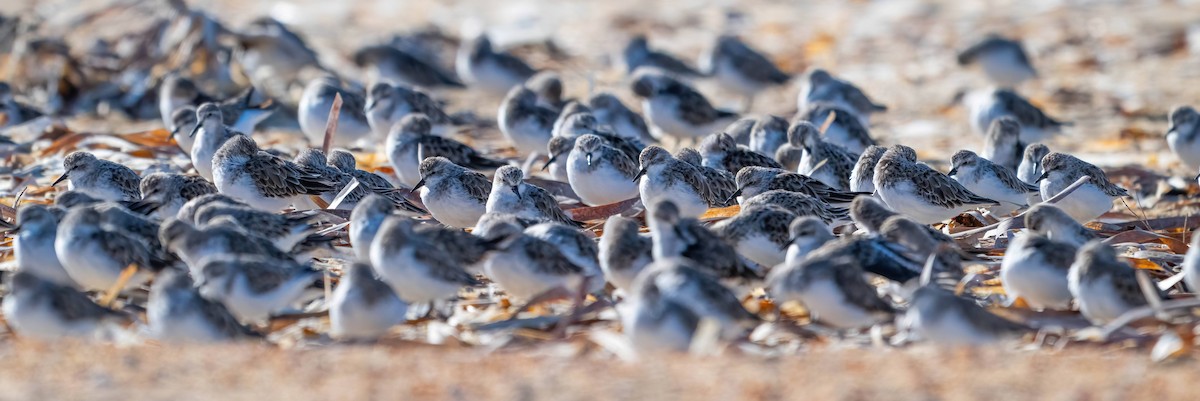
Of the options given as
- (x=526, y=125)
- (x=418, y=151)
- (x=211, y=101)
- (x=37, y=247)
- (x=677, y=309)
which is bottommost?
(x=211, y=101)

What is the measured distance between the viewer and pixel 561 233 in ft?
29.5

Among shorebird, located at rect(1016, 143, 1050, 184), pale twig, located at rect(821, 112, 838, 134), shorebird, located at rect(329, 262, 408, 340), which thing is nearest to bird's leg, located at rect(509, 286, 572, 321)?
shorebird, located at rect(329, 262, 408, 340)

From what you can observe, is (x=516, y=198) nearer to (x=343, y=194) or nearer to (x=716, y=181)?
(x=343, y=194)

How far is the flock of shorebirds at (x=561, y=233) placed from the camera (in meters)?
7.81

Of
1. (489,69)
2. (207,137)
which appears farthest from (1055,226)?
(489,69)

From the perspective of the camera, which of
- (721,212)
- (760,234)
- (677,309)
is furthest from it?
(721,212)

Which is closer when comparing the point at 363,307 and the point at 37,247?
the point at 363,307

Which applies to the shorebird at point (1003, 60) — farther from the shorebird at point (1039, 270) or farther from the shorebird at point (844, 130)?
the shorebird at point (1039, 270)

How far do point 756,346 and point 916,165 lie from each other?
386 centimetres

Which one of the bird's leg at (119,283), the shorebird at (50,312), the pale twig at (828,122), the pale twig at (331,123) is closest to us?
the shorebird at (50,312)

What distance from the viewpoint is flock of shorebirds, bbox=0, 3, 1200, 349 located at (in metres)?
7.81

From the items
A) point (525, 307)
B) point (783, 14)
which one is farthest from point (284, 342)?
point (783, 14)

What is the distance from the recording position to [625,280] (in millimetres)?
8641

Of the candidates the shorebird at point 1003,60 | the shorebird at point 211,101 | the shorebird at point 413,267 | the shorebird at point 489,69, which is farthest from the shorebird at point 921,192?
the shorebird at point 1003,60
